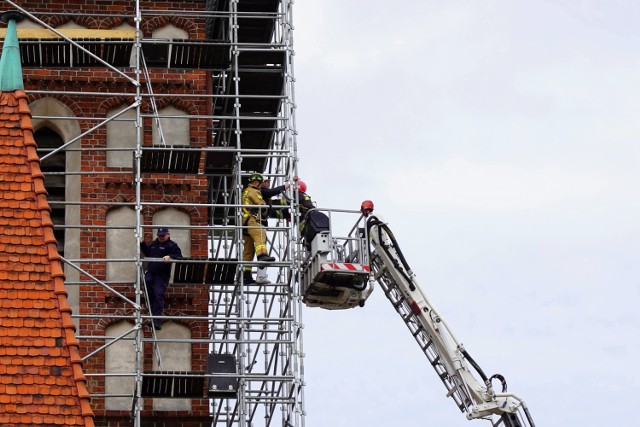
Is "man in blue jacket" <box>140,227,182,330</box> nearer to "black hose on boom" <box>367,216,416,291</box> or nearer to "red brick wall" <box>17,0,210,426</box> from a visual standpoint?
"red brick wall" <box>17,0,210,426</box>

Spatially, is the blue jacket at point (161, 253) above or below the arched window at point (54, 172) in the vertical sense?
below

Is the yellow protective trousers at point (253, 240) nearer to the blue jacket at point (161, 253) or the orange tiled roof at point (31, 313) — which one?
the blue jacket at point (161, 253)

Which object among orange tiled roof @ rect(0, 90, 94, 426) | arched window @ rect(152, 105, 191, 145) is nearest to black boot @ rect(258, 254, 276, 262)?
arched window @ rect(152, 105, 191, 145)

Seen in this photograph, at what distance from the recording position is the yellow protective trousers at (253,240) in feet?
93.9

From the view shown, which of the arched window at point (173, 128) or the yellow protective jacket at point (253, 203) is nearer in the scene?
the yellow protective jacket at point (253, 203)

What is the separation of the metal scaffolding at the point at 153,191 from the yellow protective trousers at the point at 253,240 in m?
0.15

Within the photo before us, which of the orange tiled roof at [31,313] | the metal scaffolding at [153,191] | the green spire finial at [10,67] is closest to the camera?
the orange tiled roof at [31,313]

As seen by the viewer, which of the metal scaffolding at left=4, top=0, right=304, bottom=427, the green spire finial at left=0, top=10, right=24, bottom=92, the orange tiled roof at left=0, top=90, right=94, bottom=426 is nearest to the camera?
the orange tiled roof at left=0, top=90, right=94, bottom=426

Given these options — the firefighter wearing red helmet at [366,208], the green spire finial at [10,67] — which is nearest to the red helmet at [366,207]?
the firefighter wearing red helmet at [366,208]

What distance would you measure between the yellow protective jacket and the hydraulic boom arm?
350 centimetres

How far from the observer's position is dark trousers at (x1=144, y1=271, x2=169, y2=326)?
91.8 feet

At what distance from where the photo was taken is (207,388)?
27766 mm

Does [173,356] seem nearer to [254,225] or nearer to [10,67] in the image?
[254,225]

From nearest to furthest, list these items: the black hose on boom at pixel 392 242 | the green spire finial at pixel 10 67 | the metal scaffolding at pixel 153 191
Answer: the green spire finial at pixel 10 67 < the metal scaffolding at pixel 153 191 < the black hose on boom at pixel 392 242
